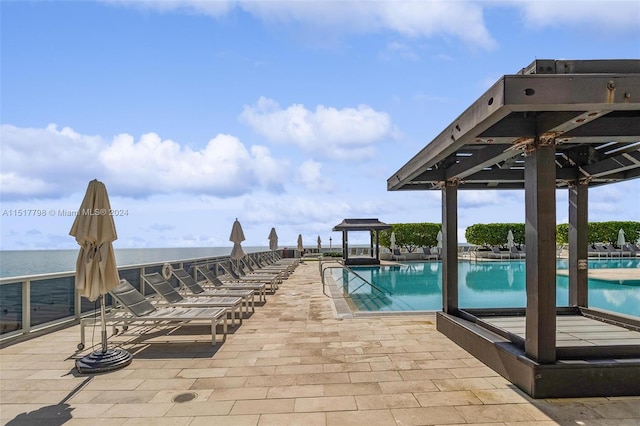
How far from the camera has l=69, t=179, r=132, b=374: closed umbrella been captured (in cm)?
456

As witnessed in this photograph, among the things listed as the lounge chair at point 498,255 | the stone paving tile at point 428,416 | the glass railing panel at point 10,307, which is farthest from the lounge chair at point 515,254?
the glass railing panel at point 10,307

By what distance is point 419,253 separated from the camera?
26.2 m

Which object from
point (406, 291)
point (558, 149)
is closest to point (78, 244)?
point (558, 149)

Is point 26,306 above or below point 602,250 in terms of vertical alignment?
above

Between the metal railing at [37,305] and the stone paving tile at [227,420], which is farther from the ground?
the metal railing at [37,305]

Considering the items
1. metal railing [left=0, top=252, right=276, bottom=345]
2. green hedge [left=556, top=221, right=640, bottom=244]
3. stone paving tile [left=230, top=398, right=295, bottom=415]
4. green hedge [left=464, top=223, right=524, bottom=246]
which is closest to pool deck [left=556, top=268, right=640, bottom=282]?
green hedge [left=464, top=223, right=524, bottom=246]

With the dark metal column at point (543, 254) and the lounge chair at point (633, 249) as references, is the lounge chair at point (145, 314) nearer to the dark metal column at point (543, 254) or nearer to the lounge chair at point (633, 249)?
the dark metal column at point (543, 254)

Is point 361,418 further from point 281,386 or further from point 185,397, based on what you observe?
point 185,397

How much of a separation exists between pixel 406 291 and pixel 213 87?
879 cm

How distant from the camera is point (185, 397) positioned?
367 centimetres

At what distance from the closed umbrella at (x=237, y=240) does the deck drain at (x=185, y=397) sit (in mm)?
8030

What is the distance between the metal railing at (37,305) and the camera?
5.79 meters

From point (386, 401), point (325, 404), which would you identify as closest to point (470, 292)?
point (386, 401)

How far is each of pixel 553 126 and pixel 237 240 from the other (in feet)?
32.4
